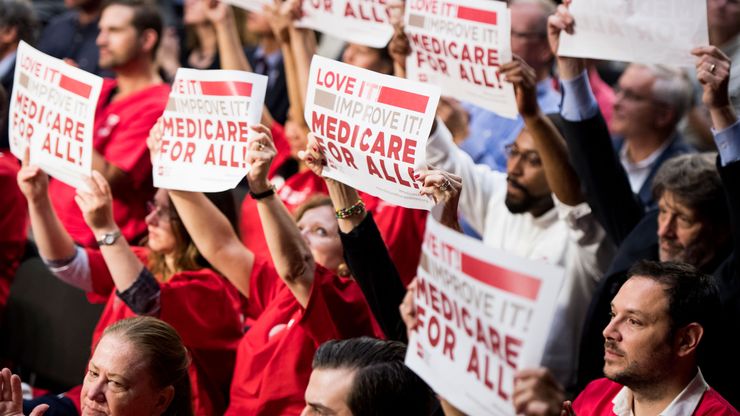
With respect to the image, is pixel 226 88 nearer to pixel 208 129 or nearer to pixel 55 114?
pixel 208 129

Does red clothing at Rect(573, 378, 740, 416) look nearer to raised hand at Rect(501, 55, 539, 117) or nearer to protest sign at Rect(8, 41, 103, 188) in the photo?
raised hand at Rect(501, 55, 539, 117)

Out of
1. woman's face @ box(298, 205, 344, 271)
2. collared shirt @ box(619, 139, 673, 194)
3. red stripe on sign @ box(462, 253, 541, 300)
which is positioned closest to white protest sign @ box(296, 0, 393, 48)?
woman's face @ box(298, 205, 344, 271)

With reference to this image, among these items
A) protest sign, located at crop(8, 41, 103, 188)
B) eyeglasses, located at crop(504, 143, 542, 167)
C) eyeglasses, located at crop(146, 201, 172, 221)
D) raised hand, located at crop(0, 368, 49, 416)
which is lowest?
raised hand, located at crop(0, 368, 49, 416)

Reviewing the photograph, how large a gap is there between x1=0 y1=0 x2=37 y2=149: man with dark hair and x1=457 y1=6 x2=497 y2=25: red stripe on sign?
299 centimetres

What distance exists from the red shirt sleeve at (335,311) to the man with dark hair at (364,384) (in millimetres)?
423

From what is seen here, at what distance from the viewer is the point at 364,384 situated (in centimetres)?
260

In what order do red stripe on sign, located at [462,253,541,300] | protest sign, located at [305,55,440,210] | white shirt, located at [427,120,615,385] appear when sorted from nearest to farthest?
red stripe on sign, located at [462,253,541,300] < protest sign, located at [305,55,440,210] < white shirt, located at [427,120,615,385]

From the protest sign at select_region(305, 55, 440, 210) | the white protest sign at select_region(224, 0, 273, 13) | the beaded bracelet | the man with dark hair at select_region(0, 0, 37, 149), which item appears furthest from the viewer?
the man with dark hair at select_region(0, 0, 37, 149)

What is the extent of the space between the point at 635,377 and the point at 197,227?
4.99 feet

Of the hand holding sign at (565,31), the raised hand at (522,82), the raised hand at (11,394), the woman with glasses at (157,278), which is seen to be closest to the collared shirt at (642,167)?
the hand holding sign at (565,31)

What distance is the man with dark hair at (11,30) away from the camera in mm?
5844

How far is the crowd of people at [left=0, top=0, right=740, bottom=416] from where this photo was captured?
107 inches

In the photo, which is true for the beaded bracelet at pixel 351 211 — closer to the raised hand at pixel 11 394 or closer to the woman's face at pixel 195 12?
→ the raised hand at pixel 11 394

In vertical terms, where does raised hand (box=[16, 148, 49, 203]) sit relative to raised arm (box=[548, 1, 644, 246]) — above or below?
below
